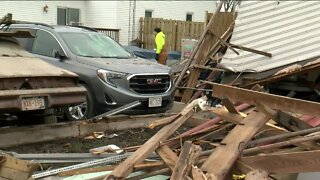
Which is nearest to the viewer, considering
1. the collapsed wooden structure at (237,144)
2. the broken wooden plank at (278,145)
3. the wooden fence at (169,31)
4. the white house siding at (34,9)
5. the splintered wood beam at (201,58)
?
the collapsed wooden structure at (237,144)

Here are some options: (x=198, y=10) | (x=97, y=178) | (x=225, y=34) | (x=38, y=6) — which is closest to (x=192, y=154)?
(x=97, y=178)

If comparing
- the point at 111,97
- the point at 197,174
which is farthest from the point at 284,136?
the point at 111,97

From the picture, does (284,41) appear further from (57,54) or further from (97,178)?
(97,178)

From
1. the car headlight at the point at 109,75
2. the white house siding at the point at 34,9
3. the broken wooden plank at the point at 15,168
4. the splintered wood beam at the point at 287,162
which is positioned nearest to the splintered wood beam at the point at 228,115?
the splintered wood beam at the point at 287,162

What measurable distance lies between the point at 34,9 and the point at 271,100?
2050 cm

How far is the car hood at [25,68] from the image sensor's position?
18.4 feet

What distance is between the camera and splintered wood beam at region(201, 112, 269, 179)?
138 inches

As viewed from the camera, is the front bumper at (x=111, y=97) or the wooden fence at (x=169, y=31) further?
the wooden fence at (x=169, y=31)

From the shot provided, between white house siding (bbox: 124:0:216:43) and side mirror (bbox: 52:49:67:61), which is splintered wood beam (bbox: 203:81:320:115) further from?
white house siding (bbox: 124:0:216:43)

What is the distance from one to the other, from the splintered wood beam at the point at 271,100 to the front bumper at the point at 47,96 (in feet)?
8.02

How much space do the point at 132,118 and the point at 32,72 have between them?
1.49 m

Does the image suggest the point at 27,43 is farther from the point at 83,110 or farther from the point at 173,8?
the point at 173,8

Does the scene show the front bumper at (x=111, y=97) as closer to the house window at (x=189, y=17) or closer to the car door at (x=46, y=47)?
the car door at (x=46, y=47)

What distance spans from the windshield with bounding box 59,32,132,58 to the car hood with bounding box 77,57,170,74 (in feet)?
1.05
